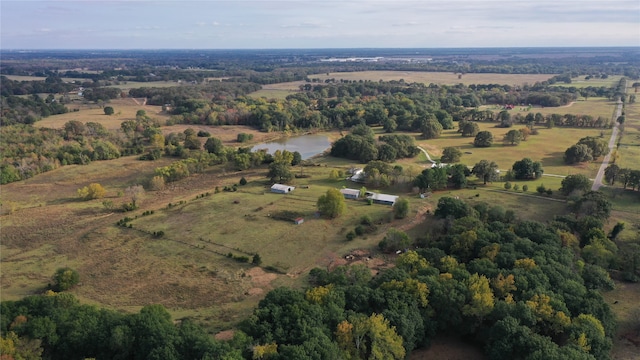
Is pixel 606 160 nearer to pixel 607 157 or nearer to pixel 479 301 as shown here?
pixel 607 157

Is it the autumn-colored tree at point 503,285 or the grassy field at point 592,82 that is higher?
the grassy field at point 592,82

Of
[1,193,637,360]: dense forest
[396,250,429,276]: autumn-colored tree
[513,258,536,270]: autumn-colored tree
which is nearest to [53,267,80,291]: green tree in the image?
[1,193,637,360]: dense forest

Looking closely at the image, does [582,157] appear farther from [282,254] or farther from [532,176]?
[282,254]

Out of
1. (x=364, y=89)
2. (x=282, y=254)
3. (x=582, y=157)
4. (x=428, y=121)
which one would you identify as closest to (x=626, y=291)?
(x=282, y=254)

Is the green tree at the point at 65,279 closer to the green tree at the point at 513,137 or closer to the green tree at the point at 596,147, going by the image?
the green tree at the point at 596,147

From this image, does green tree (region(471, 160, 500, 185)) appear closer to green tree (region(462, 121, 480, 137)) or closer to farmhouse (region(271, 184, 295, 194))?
farmhouse (region(271, 184, 295, 194))

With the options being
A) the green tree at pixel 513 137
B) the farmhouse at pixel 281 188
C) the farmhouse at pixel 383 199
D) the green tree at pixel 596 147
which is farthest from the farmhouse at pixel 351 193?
the green tree at pixel 513 137

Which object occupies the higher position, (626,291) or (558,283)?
(558,283)
